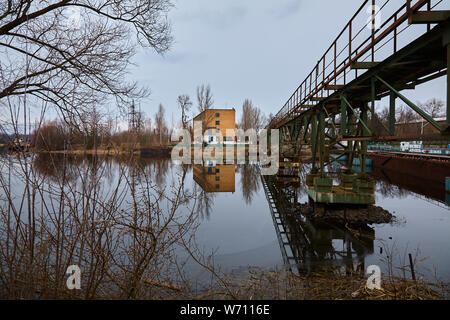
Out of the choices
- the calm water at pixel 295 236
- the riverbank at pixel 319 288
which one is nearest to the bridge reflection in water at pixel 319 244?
the calm water at pixel 295 236

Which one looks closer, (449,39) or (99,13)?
(449,39)

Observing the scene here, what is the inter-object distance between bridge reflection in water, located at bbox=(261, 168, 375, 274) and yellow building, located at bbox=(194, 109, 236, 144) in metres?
40.9

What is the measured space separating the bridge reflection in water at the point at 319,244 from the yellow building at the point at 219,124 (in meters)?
40.9

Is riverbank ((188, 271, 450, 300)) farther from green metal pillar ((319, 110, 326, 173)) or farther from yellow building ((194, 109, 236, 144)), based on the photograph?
yellow building ((194, 109, 236, 144))

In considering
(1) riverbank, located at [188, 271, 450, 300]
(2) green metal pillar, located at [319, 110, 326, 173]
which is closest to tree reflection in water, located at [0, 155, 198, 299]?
(1) riverbank, located at [188, 271, 450, 300]

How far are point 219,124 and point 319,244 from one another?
46715mm

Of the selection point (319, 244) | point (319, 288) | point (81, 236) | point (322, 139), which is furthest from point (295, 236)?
point (81, 236)

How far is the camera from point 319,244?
7445 mm
